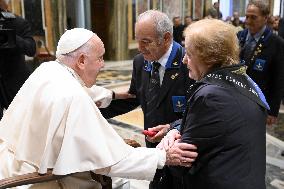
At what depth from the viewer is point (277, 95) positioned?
11.8 ft

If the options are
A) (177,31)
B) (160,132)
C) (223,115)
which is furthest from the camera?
(177,31)

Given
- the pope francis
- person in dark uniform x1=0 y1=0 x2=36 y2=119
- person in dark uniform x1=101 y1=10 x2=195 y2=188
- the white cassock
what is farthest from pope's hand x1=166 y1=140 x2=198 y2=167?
person in dark uniform x1=0 y1=0 x2=36 y2=119

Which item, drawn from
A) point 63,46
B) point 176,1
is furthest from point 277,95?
point 176,1

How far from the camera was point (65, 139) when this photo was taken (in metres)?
1.82

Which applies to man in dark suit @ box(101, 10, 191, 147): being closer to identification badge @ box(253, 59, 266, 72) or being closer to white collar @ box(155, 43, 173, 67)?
white collar @ box(155, 43, 173, 67)

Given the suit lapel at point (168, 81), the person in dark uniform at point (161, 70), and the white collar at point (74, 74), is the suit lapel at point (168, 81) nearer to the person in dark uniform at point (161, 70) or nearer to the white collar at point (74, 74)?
the person in dark uniform at point (161, 70)

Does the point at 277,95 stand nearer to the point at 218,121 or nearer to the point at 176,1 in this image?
the point at 218,121

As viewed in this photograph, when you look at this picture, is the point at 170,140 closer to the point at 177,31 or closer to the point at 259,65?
the point at 259,65

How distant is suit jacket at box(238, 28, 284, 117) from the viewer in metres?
3.53

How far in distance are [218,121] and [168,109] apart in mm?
916

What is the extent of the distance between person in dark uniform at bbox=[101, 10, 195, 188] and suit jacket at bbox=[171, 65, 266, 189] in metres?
0.75

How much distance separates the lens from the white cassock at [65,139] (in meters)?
1.83

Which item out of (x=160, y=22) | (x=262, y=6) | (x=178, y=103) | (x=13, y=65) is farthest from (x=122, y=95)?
(x=13, y=65)

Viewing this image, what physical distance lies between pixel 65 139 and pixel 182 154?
1.95 ft
